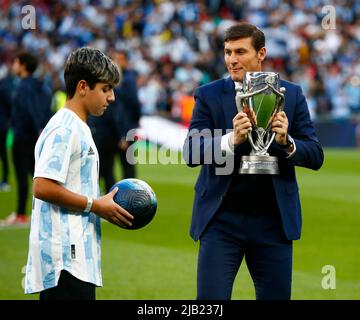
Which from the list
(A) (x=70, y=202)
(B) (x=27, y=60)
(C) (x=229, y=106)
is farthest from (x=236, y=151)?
(B) (x=27, y=60)

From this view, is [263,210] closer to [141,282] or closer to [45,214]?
[45,214]

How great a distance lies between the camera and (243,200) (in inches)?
215

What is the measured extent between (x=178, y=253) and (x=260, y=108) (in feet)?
18.9

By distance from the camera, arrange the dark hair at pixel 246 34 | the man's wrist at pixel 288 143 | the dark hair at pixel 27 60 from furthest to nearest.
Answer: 1. the dark hair at pixel 27 60
2. the dark hair at pixel 246 34
3. the man's wrist at pixel 288 143

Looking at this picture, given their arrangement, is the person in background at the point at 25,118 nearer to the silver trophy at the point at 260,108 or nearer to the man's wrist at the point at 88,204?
the silver trophy at the point at 260,108

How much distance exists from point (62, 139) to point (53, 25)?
92.1 ft

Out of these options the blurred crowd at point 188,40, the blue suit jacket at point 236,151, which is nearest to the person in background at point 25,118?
the blue suit jacket at point 236,151

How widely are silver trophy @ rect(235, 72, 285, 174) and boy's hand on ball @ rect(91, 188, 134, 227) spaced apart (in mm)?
750

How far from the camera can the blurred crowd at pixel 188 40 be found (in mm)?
30156

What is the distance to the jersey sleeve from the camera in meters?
4.70

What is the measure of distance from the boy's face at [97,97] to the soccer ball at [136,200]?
0.45 m

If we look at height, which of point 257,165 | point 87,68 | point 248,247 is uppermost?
point 87,68

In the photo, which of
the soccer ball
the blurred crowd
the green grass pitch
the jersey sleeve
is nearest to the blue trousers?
the soccer ball

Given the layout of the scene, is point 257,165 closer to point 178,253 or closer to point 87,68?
point 87,68
